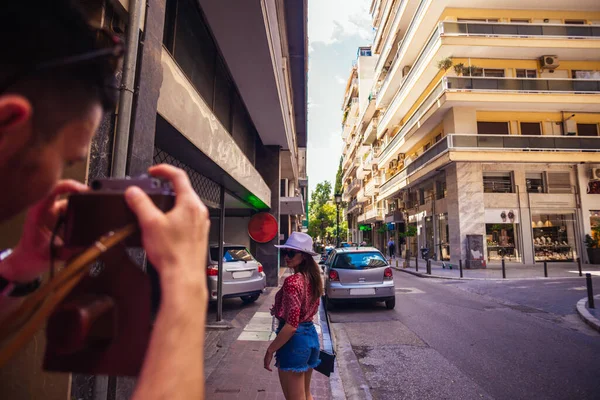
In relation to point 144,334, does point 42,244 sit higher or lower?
higher

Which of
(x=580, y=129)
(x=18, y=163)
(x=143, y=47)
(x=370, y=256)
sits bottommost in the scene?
(x=370, y=256)

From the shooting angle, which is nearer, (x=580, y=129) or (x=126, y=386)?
(x=126, y=386)

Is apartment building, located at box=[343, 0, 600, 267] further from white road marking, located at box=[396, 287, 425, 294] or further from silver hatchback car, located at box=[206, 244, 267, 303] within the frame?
silver hatchback car, located at box=[206, 244, 267, 303]

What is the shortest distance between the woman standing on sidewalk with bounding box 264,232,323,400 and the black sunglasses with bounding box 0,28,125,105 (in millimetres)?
2237

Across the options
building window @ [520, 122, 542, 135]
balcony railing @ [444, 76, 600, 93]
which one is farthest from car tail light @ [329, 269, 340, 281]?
building window @ [520, 122, 542, 135]

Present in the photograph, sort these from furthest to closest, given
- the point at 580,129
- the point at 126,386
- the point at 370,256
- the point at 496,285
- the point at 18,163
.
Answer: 1. the point at 580,129
2. the point at 496,285
3. the point at 370,256
4. the point at 126,386
5. the point at 18,163

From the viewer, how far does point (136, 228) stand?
726 mm

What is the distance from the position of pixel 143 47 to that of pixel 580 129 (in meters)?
26.7

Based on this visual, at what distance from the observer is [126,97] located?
2.28 m

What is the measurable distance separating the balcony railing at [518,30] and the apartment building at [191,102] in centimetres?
1229

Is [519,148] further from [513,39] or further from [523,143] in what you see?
[513,39]

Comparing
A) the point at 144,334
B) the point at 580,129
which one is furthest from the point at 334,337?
the point at 580,129

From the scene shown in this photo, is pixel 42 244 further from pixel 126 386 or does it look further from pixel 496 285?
pixel 496 285

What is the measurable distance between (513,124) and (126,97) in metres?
23.6
